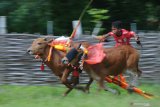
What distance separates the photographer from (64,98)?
400 inches

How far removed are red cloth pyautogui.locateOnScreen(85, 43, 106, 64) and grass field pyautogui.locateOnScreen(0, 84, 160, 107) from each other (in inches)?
28.6

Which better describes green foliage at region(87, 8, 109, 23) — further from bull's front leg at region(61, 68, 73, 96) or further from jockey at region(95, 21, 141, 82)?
bull's front leg at region(61, 68, 73, 96)

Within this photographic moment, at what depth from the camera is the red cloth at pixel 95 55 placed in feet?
34.5

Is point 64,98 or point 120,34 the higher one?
point 120,34

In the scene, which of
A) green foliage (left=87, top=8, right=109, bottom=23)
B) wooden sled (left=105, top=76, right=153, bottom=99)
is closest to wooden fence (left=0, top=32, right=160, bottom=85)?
wooden sled (left=105, top=76, right=153, bottom=99)

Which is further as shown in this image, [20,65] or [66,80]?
[20,65]

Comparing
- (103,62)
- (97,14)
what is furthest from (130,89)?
(97,14)

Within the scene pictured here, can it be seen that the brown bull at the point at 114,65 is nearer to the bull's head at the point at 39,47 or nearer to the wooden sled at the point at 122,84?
the wooden sled at the point at 122,84

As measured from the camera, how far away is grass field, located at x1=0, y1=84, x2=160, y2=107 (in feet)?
29.7

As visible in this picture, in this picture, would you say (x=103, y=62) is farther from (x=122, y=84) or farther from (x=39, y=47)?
(x=39, y=47)

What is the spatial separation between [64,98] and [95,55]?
1.16 m

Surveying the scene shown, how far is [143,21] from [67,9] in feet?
8.74

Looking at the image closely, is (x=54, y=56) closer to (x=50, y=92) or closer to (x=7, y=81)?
(x=50, y=92)

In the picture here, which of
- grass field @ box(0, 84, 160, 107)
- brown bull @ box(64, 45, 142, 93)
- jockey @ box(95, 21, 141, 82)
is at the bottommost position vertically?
grass field @ box(0, 84, 160, 107)
